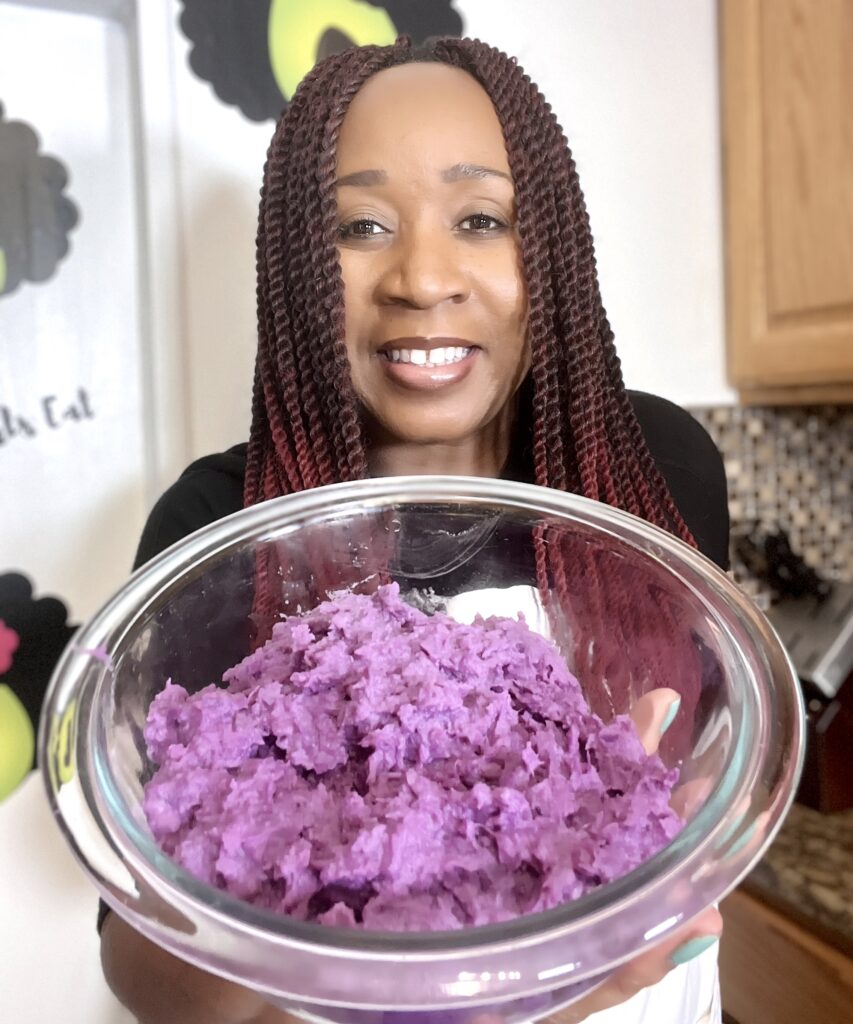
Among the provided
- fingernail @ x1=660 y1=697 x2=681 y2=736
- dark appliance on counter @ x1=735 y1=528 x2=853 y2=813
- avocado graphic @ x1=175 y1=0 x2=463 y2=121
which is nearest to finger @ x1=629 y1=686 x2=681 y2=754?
fingernail @ x1=660 y1=697 x2=681 y2=736

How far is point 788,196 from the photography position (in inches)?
43.5

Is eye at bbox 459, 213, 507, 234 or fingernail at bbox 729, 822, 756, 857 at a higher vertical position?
eye at bbox 459, 213, 507, 234

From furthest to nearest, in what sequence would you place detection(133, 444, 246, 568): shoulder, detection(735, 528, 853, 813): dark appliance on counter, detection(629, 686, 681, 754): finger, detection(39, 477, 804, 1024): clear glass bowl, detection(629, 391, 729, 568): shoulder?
detection(735, 528, 853, 813): dark appliance on counter
detection(629, 391, 729, 568): shoulder
detection(133, 444, 246, 568): shoulder
detection(629, 686, 681, 754): finger
detection(39, 477, 804, 1024): clear glass bowl

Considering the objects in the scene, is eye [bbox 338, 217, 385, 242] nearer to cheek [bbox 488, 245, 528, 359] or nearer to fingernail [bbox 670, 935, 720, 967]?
cheek [bbox 488, 245, 528, 359]

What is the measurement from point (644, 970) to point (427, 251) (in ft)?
Answer: 1.52

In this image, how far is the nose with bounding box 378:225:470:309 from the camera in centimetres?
56

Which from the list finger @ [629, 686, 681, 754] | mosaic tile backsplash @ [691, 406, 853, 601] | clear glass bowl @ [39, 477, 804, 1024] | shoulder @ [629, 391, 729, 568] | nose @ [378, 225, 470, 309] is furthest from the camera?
mosaic tile backsplash @ [691, 406, 853, 601]

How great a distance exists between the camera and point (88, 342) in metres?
0.91

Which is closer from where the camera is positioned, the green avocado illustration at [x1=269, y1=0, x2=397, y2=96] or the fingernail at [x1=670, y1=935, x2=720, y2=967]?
the fingernail at [x1=670, y1=935, x2=720, y2=967]

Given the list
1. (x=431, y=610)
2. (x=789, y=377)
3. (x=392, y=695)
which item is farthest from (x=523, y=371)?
(x=789, y=377)

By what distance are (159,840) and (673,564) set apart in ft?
0.95

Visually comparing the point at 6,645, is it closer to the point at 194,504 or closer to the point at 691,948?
the point at 194,504

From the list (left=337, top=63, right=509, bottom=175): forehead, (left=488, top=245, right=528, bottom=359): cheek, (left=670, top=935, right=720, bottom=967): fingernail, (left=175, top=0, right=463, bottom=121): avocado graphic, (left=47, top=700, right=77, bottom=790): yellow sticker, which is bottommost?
(left=670, top=935, right=720, bottom=967): fingernail

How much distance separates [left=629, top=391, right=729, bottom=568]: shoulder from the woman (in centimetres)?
12
